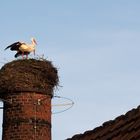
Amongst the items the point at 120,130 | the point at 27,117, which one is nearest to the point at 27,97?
the point at 27,117

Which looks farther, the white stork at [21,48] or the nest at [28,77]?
the white stork at [21,48]

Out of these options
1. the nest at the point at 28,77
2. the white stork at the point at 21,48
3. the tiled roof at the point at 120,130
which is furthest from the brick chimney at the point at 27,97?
the tiled roof at the point at 120,130

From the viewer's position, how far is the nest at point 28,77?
1413 centimetres

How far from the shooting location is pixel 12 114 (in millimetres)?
13742

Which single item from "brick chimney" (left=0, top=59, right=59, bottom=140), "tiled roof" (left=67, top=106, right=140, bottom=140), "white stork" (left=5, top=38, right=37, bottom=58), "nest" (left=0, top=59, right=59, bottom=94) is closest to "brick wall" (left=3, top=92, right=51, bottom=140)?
"brick chimney" (left=0, top=59, right=59, bottom=140)

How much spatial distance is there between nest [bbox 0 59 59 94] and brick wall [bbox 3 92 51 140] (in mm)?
182

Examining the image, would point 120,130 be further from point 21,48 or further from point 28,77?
point 21,48

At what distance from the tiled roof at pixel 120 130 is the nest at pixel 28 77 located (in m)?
7.28

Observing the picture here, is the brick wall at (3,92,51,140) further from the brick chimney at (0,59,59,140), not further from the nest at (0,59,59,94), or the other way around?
the nest at (0,59,59,94)

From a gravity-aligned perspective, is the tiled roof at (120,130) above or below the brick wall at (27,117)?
below

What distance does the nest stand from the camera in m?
14.1

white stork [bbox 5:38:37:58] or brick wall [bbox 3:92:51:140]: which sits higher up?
white stork [bbox 5:38:37:58]

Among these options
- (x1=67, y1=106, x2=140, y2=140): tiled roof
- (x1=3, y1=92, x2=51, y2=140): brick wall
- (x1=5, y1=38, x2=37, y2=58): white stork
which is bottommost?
(x1=67, y1=106, x2=140, y2=140): tiled roof

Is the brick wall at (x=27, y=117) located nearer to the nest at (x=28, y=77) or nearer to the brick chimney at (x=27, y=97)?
the brick chimney at (x=27, y=97)
